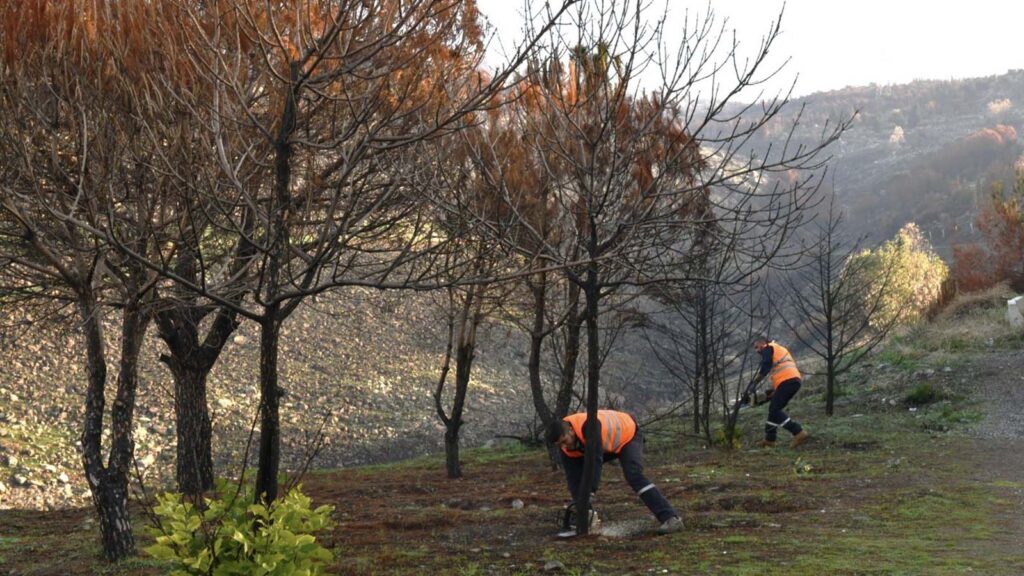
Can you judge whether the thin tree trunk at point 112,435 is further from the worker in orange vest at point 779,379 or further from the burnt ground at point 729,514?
the worker in orange vest at point 779,379

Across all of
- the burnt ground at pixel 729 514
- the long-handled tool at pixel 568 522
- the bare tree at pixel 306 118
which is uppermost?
the bare tree at pixel 306 118

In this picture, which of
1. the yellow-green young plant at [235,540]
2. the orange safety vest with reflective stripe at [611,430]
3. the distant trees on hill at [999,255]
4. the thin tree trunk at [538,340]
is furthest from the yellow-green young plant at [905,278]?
the yellow-green young plant at [235,540]

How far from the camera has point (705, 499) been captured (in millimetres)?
9477

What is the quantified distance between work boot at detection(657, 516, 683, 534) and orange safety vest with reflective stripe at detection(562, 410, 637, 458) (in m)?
0.70

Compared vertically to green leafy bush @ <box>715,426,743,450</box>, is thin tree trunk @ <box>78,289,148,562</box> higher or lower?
higher

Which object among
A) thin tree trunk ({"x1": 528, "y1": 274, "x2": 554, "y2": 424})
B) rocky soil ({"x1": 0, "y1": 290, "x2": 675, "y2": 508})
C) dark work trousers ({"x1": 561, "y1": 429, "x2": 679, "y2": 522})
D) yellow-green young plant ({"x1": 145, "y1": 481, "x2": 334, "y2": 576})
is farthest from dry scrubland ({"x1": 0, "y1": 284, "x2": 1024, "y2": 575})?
rocky soil ({"x1": 0, "y1": 290, "x2": 675, "y2": 508})

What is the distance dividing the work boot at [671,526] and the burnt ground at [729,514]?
0.24ft

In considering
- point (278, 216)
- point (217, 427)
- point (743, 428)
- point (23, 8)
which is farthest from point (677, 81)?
point (217, 427)

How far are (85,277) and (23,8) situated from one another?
2.38 metres

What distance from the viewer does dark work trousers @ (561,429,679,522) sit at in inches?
305

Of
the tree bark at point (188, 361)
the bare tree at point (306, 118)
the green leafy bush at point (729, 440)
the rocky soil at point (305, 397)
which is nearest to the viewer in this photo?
the bare tree at point (306, 118)

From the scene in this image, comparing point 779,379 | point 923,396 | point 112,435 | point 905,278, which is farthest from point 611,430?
point 905,278

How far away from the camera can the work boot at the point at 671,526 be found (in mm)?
7664

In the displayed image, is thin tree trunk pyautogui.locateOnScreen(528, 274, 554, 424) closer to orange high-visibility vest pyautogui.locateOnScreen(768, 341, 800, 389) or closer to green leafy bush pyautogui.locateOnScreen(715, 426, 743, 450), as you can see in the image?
green leafy bush pyautogui.locateOnScreen(715, 426, 743, 450)
